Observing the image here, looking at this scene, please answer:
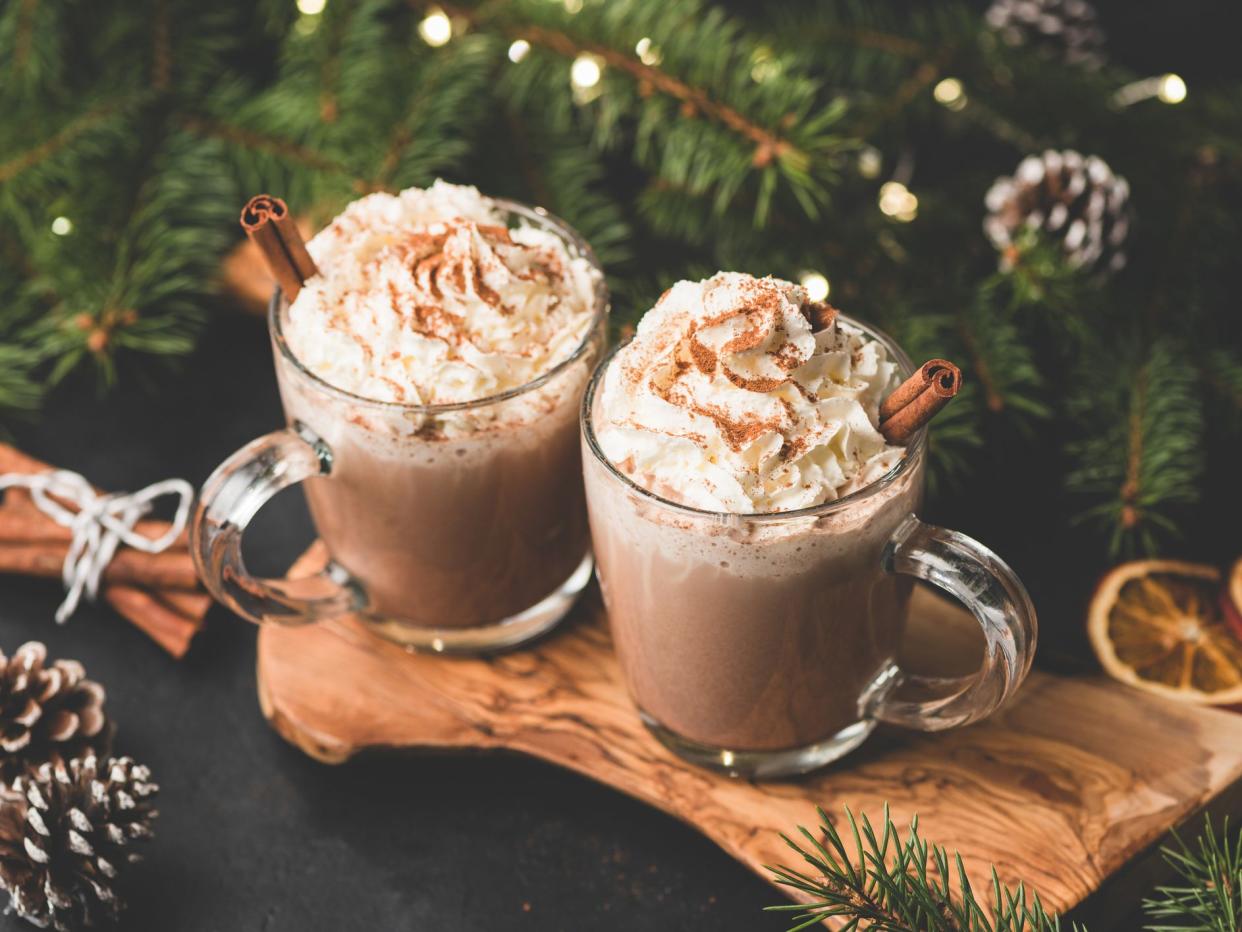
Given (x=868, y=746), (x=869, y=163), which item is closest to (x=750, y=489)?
(x=868, y=746)

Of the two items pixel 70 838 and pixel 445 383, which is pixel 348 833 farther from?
pixel 445 383

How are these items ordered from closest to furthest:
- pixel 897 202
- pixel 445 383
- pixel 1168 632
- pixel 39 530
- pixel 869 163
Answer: pixel 445 383
pixel 1168 632
pixel 39 530
pixel 897 202
pixel 869 163

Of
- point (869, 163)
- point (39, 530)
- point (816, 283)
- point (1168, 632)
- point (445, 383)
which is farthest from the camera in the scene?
point (869, 163)

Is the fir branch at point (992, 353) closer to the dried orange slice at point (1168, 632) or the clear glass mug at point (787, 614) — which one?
the dried orange slice at point (1168, 632)

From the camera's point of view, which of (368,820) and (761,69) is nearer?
(368,820)

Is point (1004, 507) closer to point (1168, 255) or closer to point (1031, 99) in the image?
point (1168, 255)

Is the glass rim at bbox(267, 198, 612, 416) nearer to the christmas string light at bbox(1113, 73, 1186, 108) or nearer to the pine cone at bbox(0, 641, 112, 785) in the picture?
the pine cone at bbox(0, 641, 112, 785)

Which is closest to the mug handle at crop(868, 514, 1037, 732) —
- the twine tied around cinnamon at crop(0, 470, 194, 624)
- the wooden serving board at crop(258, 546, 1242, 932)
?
the wooden serving board at crop(258, 546, 1242, 932)

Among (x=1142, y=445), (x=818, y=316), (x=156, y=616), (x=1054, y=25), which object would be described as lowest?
(x=156, y=616)
